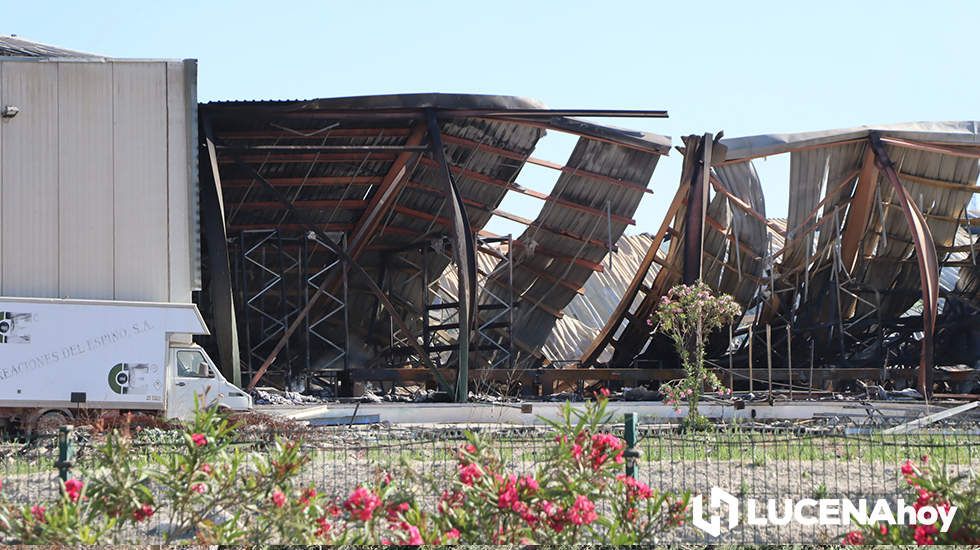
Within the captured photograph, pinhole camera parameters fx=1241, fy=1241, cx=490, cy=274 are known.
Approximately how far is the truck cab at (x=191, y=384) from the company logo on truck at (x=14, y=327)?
7.16ft

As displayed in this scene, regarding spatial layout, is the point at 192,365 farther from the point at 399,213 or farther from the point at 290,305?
the point at 399,213

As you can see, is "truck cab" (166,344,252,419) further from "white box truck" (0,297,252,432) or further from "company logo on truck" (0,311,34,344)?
"company logo on truck" (0,311,34,344)

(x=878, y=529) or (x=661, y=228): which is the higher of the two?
Answer: (x=661, y=228)

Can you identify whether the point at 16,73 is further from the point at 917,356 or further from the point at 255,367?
the point at 917,356

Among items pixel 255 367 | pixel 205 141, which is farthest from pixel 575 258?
pixel 205 141

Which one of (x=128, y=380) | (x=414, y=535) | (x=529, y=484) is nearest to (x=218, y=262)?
(x=128, y=380)

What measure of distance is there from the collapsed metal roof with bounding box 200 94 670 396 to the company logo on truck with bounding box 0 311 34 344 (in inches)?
166

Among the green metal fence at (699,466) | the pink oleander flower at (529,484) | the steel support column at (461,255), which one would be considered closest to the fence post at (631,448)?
the green metal fence at (699,466)

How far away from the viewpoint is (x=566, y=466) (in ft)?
28.5

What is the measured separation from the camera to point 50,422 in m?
Answer: 19.0

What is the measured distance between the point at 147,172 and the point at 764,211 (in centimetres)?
1397

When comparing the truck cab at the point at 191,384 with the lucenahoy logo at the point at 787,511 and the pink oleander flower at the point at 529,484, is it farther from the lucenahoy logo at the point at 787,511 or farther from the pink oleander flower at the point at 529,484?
the pink oleander flower at the point at 529,484

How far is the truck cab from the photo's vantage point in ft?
65.2

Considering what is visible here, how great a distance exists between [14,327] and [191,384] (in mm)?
2840
